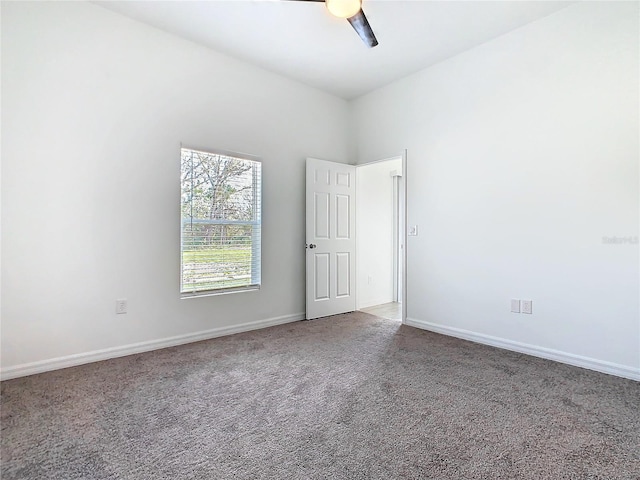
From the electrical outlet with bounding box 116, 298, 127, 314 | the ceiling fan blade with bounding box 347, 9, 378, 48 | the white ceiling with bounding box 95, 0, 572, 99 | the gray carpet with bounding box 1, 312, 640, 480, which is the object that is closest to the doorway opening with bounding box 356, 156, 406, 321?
the white ceiling with bounding box 95, 0, 572, 99

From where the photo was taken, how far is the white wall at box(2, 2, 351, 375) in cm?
257

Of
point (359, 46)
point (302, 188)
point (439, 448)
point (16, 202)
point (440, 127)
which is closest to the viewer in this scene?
point (439, 448)

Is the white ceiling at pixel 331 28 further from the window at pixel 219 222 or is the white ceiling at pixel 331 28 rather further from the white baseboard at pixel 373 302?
the white baseboard at pixel 373 302

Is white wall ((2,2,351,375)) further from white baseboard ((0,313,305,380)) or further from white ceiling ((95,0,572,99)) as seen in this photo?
white ceiling ((95,0,572,99))

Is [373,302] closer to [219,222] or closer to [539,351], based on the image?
[539,351]

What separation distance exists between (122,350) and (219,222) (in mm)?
1473

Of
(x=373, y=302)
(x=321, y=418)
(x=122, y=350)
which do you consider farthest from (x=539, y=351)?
(x=122, y=350)

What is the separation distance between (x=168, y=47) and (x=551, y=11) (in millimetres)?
3449

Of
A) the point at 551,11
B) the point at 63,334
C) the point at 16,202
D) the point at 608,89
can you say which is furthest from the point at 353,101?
the point at 63,334

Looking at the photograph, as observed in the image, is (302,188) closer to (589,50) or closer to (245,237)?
(245,237)

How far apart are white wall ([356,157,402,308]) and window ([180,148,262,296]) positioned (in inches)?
67.1

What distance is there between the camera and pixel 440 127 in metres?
3.79

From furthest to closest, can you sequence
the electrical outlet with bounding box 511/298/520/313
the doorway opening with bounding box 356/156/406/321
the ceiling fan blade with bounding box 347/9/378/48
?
the doorway opening with bounding box 356/156/406/321 → the electrical outlet with bounding box 511/298/520/313 → the ceiling fan blade with bounding box 347/9/378/48

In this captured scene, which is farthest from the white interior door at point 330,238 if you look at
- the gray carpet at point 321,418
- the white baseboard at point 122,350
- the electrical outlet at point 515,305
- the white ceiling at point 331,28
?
the electrical outlet at point 515,305
